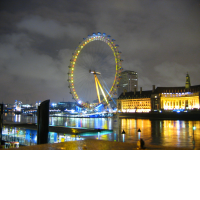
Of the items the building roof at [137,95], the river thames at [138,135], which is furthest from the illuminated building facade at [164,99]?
the river thames at [138,135]

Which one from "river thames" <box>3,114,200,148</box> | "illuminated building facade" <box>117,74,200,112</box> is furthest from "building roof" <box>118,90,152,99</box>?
"river thames" <box>3,114,200,148</box>

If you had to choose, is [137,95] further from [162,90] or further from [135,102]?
[162,90]

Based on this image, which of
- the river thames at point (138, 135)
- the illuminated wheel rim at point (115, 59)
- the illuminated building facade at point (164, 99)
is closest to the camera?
the river thames at point (138, 135)

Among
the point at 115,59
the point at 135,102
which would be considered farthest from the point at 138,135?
the point at 135,102

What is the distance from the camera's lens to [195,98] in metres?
83.6

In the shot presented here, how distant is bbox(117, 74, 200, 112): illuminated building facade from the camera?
283ft

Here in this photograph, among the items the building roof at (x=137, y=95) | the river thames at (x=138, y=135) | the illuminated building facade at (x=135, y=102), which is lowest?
the river thames at (x=138, y=135)

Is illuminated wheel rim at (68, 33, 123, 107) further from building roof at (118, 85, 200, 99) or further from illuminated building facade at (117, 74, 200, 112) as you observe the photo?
building roof at (118, 85, 200, 99)

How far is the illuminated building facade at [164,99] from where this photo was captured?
86350mm

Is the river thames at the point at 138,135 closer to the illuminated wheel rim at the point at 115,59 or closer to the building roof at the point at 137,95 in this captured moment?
the illuminated wheel rim at the point at 115,59
